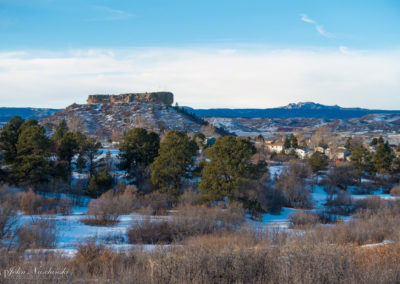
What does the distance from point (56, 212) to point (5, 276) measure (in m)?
13.9

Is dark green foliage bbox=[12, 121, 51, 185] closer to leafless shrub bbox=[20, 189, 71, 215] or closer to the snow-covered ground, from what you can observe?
leafless shrub bbox=[20, 189, 71, 215]

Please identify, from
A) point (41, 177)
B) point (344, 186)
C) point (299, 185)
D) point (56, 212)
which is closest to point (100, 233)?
point (56, 212)

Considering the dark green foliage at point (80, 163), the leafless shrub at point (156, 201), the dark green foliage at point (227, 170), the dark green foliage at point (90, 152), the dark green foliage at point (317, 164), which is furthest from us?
the dark green foliage at point (317, 164)

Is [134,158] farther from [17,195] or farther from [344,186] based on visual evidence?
[344,186]

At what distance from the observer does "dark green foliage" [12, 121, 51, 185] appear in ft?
82.9

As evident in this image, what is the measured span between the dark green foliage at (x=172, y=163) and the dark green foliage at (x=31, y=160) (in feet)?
29.0

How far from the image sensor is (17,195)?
18.8 metres

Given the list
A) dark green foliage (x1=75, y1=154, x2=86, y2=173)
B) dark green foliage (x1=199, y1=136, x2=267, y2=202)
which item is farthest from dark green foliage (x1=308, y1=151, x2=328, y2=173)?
dark green foliage (x1=75, y1=154, x2=86, y2=173)

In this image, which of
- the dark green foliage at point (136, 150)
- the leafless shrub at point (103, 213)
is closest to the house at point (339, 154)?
the dark green foliage at point (136, 150)

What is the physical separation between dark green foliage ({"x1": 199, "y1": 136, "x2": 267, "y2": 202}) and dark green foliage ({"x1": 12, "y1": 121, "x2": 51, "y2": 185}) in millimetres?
12891

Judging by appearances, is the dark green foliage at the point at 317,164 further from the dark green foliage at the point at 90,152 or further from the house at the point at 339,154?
the dark green foliage at the point at 90,152

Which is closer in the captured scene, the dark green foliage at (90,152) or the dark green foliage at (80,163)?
the dark green foliage at (80,163)

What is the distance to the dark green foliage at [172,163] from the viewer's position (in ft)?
81.9

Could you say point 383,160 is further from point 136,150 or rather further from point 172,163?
point 136,150
